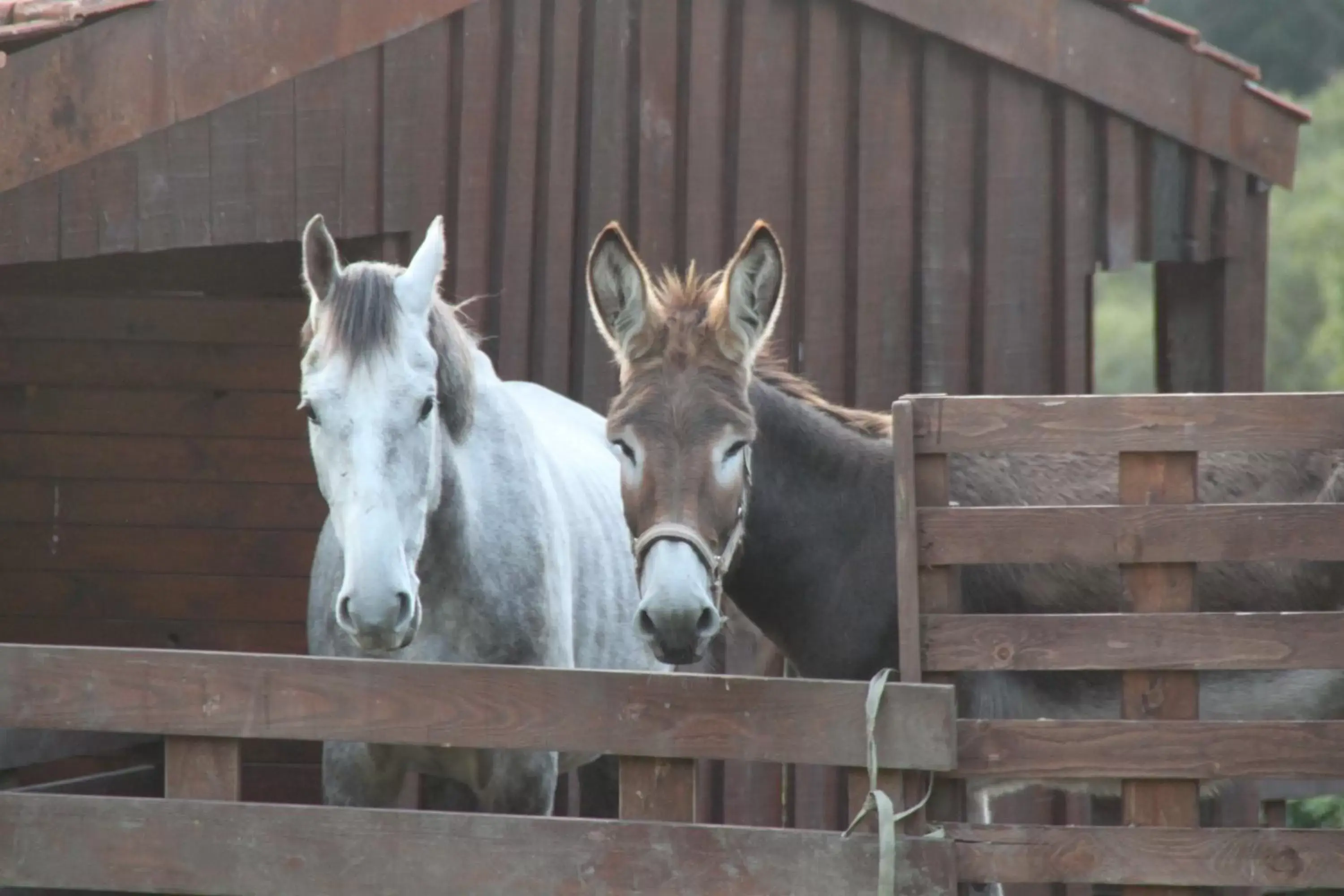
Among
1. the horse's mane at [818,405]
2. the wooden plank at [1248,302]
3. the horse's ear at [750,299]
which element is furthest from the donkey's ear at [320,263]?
the wooden plank at [1248,302]

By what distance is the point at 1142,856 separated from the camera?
12.7ft

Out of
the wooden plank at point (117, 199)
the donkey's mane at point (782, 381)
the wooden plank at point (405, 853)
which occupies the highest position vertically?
the wooden plank at point (117, 199)

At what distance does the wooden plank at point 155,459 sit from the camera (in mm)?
7828

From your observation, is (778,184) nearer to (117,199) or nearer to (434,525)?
(117,199)

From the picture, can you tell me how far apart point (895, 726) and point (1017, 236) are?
11.8ft

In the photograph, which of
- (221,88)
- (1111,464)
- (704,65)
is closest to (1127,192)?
(704,65)

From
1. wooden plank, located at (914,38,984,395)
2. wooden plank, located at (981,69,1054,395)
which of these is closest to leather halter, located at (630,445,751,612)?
wooden plank, located at (914,38,984,395)

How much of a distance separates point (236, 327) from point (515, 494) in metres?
3.36

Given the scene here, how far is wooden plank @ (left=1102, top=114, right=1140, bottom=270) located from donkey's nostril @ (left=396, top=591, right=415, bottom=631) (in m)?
3.99

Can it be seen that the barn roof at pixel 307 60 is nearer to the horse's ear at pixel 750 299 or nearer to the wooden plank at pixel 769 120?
the wooden plank at pixel 769 120

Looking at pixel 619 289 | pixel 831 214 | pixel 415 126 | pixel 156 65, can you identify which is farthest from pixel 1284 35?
pixel 619 289

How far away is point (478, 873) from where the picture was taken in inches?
154

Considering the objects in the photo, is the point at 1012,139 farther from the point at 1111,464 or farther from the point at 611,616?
the point at 611,616

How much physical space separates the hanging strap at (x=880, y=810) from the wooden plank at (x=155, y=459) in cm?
460
